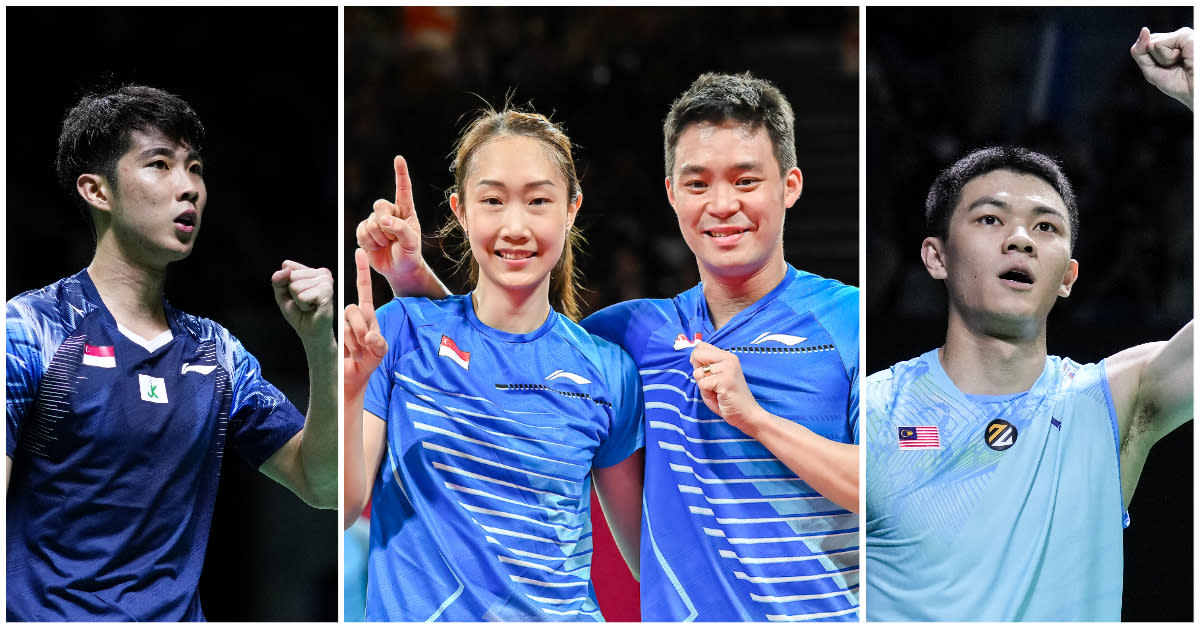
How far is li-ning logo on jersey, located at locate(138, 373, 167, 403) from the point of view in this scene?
9.46 ft

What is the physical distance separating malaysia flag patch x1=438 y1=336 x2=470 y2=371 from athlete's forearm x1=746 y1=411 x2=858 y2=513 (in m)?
0.76

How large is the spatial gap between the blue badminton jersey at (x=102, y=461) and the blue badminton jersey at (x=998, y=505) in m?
1.80

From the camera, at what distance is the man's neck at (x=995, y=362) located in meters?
3.02

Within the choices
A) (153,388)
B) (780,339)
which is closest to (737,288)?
(780,339)

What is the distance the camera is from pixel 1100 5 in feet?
10.3

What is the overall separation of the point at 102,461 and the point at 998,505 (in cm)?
232

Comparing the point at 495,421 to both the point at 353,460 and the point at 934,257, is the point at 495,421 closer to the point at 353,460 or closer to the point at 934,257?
the point at 353,460

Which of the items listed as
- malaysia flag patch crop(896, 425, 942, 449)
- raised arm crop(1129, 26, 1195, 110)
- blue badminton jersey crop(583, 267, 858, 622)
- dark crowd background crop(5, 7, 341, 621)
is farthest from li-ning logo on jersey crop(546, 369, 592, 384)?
raised arm crop(1129, 26, 1195, 110)

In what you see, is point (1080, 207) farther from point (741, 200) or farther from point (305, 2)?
point (305, 2)

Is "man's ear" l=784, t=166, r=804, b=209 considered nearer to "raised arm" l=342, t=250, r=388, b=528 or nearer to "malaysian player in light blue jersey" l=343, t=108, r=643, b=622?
"malaysian player in light blue jersey" l=343, t=108, r=643, b=622

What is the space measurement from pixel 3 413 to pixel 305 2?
134 cm

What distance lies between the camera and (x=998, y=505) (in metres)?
2.98

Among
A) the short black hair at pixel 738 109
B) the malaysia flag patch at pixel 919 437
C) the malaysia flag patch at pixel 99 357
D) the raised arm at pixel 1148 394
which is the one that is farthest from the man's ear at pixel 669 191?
the malaysia flag patch at pixel 99 357

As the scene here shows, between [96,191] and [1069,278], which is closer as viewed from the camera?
[96,191]
